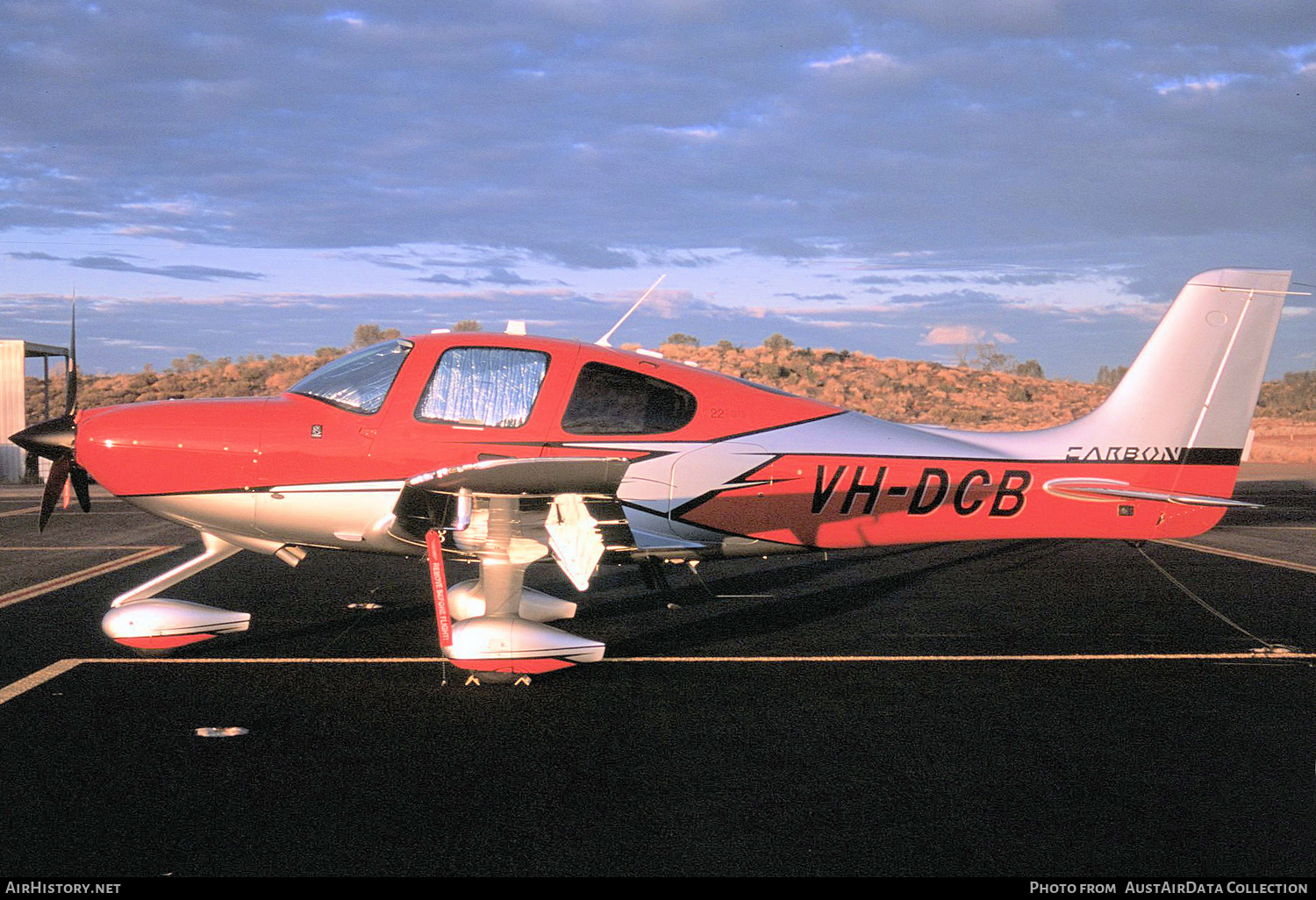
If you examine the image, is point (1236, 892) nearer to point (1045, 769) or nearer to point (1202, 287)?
point (1045, 769)

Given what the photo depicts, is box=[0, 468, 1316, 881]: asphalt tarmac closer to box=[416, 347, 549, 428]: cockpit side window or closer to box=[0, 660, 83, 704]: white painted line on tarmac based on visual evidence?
box=[0, 660, 83, 704]: white painted line on tarmac

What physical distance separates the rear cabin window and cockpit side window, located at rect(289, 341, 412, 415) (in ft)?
4.44

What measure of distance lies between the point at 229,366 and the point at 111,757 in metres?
46.4

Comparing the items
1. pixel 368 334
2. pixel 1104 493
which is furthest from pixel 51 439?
pixel 368 334

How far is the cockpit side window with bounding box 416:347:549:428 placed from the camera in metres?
6.99

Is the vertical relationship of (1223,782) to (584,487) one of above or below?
below

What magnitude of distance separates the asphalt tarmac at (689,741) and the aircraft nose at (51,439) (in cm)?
155

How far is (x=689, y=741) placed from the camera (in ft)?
17.7

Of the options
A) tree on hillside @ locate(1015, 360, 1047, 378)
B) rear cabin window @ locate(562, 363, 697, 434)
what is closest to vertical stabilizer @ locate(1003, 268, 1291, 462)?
rear cabin window @ locate(562, 363, 697, 434)

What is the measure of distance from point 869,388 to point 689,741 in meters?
46.5

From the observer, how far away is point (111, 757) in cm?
506

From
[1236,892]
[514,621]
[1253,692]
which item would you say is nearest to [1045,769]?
[1236,892]

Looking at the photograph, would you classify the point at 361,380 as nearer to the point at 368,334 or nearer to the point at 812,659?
the point at 812,659

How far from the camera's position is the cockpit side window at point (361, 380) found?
704cm
